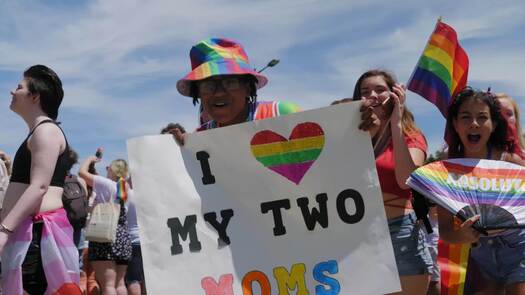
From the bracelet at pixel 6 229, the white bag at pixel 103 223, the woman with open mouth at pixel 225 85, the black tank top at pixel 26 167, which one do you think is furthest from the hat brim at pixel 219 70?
the white bag at pixel 103 223

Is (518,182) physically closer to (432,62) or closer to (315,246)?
(432,62)

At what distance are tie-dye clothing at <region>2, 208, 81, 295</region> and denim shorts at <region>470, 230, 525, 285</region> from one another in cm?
217

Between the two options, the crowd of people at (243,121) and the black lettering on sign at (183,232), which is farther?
the crowd of people at (243,121)

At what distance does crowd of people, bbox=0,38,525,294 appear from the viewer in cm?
360

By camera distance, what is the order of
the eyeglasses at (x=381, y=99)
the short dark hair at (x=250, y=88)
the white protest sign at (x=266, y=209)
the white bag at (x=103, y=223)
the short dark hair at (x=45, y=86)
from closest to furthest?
the white protest sign at (x=266, y=209) < the eyeglasses at (x=381, y=99) < the short dark hair at (x=250, y=88) < the short dark hair at (x=45, y=86) < the white bag at (x=103, y=223)

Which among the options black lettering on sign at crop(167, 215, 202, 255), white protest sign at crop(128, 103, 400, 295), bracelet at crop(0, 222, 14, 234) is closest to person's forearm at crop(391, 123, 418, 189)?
white protest sign at crop(128, 103, 400, 295)

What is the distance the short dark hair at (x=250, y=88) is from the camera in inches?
145

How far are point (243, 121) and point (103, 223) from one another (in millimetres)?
3948

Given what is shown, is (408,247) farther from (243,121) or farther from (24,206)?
(24,206)

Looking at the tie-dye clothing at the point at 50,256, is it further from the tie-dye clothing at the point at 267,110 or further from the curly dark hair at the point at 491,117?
the curly dark hair at the point at 491,117

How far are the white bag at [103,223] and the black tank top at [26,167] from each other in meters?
3.05

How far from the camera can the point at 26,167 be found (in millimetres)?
4043

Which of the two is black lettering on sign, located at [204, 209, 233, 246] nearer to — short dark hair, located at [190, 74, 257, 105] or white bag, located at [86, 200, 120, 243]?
short dark hair, located at [190, 74, 257, 105]

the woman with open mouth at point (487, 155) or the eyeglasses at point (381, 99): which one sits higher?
the eyeglasses at point (381, 99)
